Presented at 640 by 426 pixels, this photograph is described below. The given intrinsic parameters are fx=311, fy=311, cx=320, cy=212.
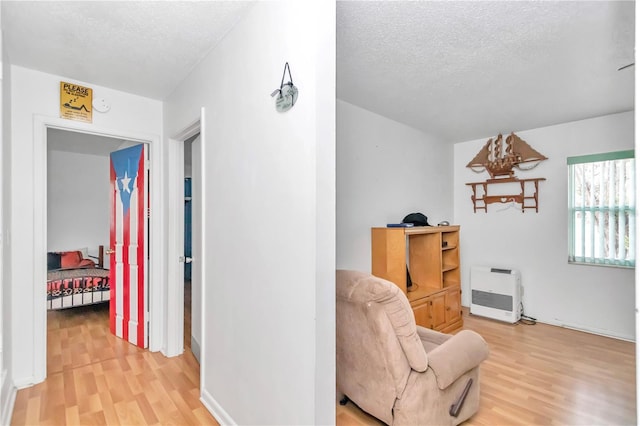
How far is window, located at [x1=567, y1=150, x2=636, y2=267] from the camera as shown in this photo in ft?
10.8

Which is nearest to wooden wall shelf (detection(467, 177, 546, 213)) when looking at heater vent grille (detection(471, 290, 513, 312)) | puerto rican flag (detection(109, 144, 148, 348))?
heater vent grille (detection(471, 290, 513, 312))

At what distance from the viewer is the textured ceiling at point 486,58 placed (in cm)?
173

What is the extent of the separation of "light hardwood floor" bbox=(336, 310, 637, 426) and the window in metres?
0.92

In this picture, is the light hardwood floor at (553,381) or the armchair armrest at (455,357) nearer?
the armchair armrest at (455,357)

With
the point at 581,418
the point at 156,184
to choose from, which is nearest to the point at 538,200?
the point at 581,418

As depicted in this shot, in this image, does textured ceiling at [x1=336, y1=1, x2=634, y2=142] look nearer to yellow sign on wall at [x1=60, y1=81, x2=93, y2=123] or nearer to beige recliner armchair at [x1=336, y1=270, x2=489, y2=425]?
beige recliner armchair at [x1=336, y1=270, x2=489, y2=425]

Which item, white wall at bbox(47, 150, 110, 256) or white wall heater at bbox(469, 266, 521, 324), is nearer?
white wall heater at bbox(469, 266, 521, 324)

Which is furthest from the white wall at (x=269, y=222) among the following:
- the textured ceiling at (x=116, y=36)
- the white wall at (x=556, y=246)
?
the white wall at (x=556, y=246)

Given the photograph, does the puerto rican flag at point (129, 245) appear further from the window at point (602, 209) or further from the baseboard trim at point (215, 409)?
the window at point (602, 209)

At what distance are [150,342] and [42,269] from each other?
1099 millimetres

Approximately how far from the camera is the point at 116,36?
1.95 meters

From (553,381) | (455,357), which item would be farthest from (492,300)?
(455,357)

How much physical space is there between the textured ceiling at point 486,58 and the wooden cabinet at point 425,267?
1.36m

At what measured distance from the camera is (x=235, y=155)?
1859 millimetres
